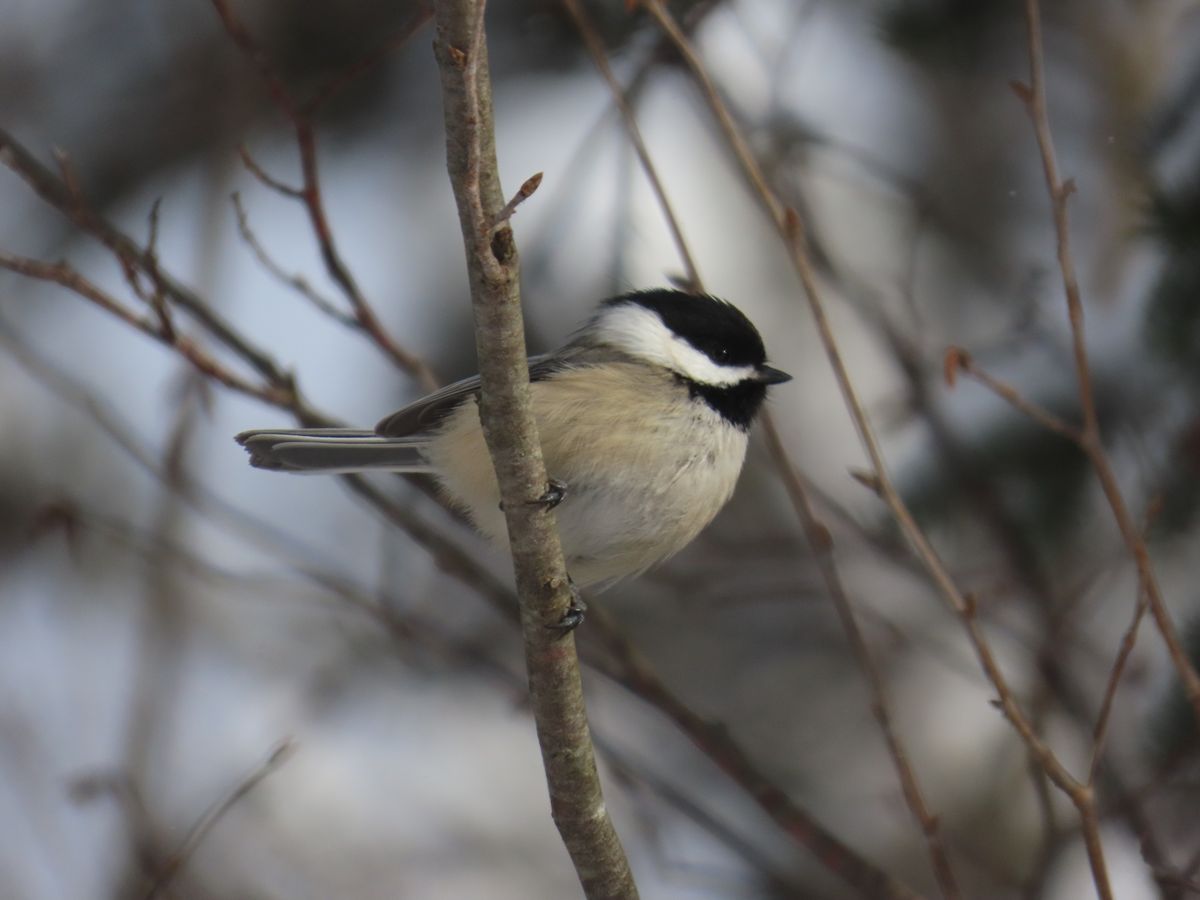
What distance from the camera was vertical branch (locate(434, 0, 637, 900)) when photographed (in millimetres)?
1389

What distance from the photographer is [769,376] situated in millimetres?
2664

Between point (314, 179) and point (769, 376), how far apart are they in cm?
109

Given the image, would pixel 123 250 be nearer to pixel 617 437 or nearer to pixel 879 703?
pixel 617 437

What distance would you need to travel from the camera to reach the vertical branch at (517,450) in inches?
54.7

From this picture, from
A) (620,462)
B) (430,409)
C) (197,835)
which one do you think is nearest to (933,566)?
(620,462)

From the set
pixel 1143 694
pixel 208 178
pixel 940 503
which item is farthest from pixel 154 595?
pixel 1143 694

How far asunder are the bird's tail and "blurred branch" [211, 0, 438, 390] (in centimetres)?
19

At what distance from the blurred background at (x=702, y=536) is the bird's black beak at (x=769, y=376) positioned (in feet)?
1.48

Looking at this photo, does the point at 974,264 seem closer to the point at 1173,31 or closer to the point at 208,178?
the point at 1173,31

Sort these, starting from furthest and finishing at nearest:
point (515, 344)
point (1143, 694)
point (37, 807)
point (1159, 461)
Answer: point (37, 807), point (1143, 694), point (1159, 461), point (515, 344)


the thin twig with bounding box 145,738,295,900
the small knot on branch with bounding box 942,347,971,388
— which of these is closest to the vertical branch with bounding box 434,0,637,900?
the thin twig with bounding box 145,738,295,900

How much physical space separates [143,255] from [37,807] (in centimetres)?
195

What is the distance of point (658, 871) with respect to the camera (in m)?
2.66

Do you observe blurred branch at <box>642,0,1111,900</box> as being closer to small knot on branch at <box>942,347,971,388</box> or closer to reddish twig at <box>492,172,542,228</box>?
small knot on branch at <box>942,347,971,388</box>
